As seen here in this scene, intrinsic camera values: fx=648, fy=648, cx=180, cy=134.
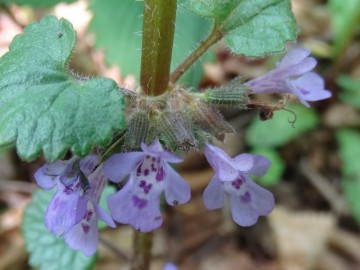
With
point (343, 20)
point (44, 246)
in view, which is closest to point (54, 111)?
point (44, 246)

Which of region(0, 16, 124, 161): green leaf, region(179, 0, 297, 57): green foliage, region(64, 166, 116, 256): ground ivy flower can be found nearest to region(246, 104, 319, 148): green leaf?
region(179, 0, 297, 57): green foliage

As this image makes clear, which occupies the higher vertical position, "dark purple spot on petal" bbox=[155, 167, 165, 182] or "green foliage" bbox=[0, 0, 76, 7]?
"dark purple spot on petal" bbox=[155, 167, 165, 182]

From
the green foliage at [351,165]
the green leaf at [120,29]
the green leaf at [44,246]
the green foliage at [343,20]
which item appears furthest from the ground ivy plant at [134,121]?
the green foliage at [343,20]

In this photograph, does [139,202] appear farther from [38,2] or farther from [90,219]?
[38,2]

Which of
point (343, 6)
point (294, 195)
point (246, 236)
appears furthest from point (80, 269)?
point (343, 6)

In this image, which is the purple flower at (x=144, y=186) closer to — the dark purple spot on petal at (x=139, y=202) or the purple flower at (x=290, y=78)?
the dark purple spot on petal at (x=139, y=202)

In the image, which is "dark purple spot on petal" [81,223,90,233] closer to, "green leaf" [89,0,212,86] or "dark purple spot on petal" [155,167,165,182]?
"dark purple spot on petal" [155,167,165,182]
